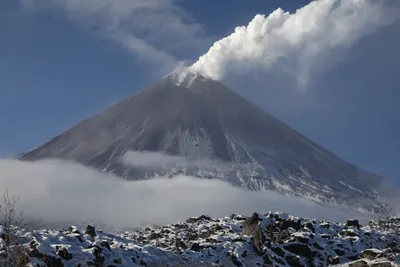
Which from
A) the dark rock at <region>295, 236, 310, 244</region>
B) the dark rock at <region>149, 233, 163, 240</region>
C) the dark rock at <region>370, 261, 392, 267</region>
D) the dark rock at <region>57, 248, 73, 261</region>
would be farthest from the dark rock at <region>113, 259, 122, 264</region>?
the dark rock at <region>149, 233, 163, 240</region>

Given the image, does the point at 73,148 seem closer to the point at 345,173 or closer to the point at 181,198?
the point at 181,198

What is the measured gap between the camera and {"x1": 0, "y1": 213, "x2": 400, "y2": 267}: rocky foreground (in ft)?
67.3

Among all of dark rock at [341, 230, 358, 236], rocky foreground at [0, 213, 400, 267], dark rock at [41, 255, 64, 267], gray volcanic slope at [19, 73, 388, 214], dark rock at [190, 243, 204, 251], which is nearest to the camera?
dark rock at [41, 255, 64, 267]

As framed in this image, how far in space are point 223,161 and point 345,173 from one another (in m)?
44.6

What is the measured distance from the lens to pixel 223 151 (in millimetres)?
165500

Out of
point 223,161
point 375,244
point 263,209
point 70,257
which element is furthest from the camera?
point 223,161

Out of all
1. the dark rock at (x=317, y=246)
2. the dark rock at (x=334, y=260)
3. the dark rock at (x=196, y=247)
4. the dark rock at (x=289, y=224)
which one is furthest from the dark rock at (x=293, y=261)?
the dark rock at (x=289, y=224)

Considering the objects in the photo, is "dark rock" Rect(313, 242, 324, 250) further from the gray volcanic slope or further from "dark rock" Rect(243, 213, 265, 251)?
the gray volcanic slope

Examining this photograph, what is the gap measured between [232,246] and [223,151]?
435 feet

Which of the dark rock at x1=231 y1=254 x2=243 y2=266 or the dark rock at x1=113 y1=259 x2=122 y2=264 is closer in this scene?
the dark rock at x1=113 y1=259 x2=122 y2=264

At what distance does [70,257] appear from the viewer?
69.8ft

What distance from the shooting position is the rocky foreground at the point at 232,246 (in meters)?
20.5

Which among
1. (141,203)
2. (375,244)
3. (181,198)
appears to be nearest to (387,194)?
(181,198)

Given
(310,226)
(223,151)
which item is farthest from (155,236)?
(223,151)
